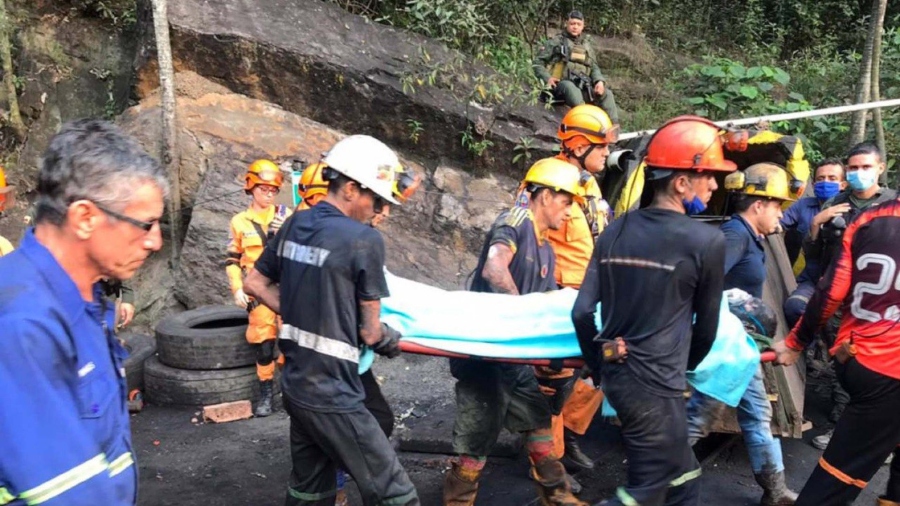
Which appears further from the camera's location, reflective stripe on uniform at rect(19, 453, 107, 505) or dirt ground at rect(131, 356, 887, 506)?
dirt ground at rect(131, 356, 887, 506)

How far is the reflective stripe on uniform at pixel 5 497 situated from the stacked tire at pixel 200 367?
4314 mm

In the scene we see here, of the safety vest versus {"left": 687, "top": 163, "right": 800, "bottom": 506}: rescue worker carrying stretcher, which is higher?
the safety vest

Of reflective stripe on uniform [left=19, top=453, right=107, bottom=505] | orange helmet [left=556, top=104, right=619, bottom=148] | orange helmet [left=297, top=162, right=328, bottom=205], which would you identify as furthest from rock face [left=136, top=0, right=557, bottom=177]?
reflective stripe on uniform [left=19, top=453, right=107, bottom=505]

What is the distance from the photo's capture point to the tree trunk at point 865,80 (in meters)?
8.98

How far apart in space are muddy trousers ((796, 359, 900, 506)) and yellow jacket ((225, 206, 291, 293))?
14.0 ft

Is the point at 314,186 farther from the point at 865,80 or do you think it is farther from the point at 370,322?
the point at 865,80

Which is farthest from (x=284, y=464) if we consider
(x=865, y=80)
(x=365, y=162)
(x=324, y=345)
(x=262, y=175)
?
(x=865, y=80)

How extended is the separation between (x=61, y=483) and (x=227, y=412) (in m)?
4.22

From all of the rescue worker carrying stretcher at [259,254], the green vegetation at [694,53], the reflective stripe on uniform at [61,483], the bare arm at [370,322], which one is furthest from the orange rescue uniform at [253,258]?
the reflective stripe on uniform at [61,483]

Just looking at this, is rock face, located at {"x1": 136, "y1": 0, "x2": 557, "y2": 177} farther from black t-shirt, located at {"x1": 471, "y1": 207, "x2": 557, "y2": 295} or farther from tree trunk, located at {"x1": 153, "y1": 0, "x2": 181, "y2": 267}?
black t-shirt, located at {"x1": 471, "y1": 207, "x2": 557, "y2": 295}

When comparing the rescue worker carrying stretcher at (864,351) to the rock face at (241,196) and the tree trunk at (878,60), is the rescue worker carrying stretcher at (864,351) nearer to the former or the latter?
the rock face at (241,196)

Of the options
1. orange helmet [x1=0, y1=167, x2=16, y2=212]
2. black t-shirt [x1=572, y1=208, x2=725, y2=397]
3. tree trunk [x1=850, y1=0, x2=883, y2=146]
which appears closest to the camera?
black t-shirt [x1=572, y1=208, x2=725, y2=397]

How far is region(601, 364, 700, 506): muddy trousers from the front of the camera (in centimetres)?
296

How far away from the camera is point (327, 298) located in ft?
9.75
